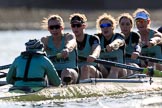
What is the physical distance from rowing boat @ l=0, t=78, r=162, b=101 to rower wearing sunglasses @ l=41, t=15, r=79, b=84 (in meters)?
0.33

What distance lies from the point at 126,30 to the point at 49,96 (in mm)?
4291

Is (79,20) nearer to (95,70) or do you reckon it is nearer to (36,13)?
(95,70)

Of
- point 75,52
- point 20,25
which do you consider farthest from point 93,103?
point 20,25

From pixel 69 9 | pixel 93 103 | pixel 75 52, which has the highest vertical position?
pixel 69 9

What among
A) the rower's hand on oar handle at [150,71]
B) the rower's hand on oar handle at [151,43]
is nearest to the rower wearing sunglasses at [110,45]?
the rower's hand on oar handle at [151,43]

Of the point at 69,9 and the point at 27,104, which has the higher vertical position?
the point at 69,9

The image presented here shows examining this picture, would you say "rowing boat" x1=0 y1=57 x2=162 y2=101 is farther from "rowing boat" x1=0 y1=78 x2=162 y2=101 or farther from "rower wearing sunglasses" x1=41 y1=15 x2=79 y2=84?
"rower wearing sunglasses" x1=41 y1=15 x2=79 y2=84

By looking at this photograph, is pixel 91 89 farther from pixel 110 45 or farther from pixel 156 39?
pixel 156 39

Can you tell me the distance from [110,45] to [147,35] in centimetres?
230

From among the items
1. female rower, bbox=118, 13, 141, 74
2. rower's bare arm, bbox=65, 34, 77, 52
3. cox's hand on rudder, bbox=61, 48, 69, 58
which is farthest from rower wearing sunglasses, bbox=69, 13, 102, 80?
female rower, bbox=118, 13, 141, 74

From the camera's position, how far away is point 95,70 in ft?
48.0

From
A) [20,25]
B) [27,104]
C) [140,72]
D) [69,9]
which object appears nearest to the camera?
[27,104]

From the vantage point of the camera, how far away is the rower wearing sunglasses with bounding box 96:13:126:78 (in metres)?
15.2

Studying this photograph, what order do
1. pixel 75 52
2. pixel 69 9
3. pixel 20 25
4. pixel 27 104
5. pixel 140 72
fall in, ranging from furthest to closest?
pixel 69 9 → pixel 20 25 → pixel 140 72 → pixel 75 52 → pixel 27 104
